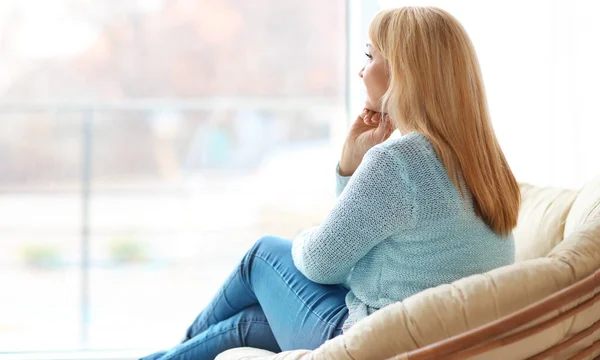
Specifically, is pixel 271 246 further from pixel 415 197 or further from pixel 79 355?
pixel 79 355

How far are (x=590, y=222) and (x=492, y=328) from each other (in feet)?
1.38

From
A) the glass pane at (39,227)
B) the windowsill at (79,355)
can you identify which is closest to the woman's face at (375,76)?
the windowsill at (79,355)

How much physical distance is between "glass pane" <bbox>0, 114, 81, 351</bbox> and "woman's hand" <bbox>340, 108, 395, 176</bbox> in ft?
9.62

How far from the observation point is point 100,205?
26.1ft

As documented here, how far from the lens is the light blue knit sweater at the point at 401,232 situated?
132 cm

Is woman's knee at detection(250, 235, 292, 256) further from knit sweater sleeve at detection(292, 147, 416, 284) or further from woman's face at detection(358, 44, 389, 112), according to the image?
woman's face at detection(358, 44, 389, 112)

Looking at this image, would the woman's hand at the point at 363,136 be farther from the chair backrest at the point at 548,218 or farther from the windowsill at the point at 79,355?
the windowsill at the point at 79,355

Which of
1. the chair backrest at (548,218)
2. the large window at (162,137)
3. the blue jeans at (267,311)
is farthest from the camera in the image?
the large window at (162,137)

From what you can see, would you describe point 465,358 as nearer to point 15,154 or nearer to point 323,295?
point 323,295

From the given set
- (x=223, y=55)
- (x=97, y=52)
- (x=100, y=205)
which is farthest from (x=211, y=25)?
(x=100, y=205)

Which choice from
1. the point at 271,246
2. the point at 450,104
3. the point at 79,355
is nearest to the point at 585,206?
the point at 450,104

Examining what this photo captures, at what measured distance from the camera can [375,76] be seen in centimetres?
156

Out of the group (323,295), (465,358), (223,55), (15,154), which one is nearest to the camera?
(465,358)

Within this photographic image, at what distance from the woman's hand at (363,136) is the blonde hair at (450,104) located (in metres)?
0.23
